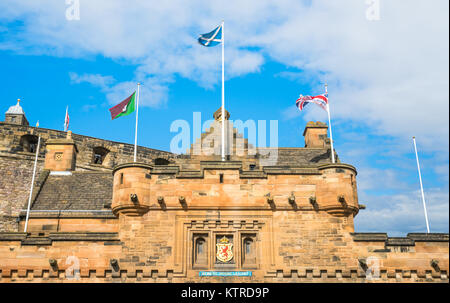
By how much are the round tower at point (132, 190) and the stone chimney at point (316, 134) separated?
51.7 ft

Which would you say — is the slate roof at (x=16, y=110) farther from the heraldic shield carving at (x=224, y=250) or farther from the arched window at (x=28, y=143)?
the heraldic shield carving at (x=224, y=250)

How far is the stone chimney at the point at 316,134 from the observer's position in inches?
1270

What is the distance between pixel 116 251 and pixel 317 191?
8.68m

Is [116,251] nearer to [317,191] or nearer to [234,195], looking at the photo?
[234,195]

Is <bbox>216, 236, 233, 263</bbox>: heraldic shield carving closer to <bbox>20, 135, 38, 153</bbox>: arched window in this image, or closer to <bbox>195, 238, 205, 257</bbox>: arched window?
<bbox>195, 238, 205, 257</bbox>: arched window

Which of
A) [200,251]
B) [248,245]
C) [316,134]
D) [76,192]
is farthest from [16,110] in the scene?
[248,245]

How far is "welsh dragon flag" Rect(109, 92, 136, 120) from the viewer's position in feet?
77.0

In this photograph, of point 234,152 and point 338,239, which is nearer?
point 338,239

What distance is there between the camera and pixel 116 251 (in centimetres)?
1873

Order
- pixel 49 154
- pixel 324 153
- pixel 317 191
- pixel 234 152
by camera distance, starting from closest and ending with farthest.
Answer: pixel 317 191
pixel 234 152
pixel 324 153
pixel 49 154

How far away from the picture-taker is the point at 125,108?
23.5 m

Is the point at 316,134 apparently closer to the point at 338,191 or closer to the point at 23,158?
the point at 338,191

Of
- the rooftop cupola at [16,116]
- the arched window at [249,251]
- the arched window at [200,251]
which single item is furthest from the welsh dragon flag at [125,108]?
the rooftop cupola at [16,116]
